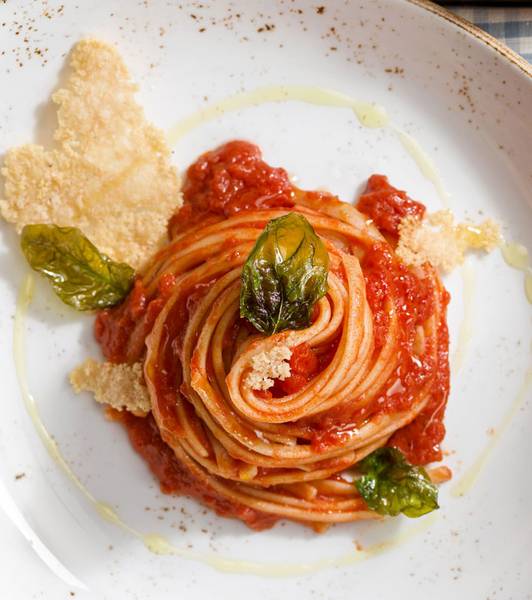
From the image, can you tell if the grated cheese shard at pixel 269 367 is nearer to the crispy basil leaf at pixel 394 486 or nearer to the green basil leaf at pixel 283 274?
the green basil leaf at pixel 283 274

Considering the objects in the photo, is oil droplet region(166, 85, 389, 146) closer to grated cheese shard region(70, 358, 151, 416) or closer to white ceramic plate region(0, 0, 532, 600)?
white ceramic plate region(0, 0, 532, 600)

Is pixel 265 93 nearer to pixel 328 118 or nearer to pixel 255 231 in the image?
pixel 328 118

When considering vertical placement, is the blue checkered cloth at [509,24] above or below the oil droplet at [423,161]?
above

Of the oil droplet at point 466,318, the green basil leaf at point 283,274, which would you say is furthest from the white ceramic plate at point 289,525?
the green basil leaf at point 283,274

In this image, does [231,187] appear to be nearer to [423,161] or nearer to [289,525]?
[423,161]

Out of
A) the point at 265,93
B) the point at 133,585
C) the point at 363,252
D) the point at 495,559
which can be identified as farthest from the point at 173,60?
the point at 495,559
